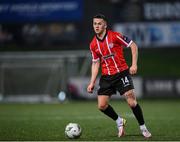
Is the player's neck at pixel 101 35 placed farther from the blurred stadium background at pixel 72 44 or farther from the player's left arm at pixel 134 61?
the blurred stadium background at pixel 72 44

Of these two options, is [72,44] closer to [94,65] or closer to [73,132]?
[94,65]

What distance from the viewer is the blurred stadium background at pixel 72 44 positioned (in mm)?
21406

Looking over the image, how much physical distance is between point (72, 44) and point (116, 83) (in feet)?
42.0

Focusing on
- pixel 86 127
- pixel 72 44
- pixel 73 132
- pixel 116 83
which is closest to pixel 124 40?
pixel 116 83

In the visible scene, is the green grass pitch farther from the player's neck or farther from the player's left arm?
the player's neck

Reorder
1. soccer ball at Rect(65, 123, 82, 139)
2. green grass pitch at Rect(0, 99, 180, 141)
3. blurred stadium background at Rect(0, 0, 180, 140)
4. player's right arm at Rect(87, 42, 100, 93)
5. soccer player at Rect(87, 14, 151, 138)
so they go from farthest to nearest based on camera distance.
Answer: blurred stadium background at Rect(0, 0, 180, 140)
player's right arm at Rect(87, 42, 100, 93)
soccer player at Rect(87, 14, 151, 138)
green grass pitch at Rect(0, 99, 180, 141)
soccer ball at Rect(65, 123, 82, 139)

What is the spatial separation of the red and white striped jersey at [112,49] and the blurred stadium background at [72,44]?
1125 centimetres

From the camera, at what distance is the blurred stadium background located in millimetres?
21406

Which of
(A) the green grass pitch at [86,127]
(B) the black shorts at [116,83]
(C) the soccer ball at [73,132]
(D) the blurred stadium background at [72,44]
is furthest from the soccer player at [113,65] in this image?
(D) the blurred stadium background at [72,44]

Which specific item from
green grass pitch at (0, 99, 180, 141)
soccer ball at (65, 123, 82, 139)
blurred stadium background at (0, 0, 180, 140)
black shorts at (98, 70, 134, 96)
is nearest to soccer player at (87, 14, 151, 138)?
black shorts at (98, 70, 134, 96)

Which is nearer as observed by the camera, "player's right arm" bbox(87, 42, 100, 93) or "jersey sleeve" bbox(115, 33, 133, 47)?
"jersey sleeve" bbox(115, 33, 133, 47)

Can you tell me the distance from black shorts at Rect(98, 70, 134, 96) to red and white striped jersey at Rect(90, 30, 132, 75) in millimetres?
78

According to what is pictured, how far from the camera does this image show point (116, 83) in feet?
32.6

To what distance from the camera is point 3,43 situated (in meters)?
22.8
